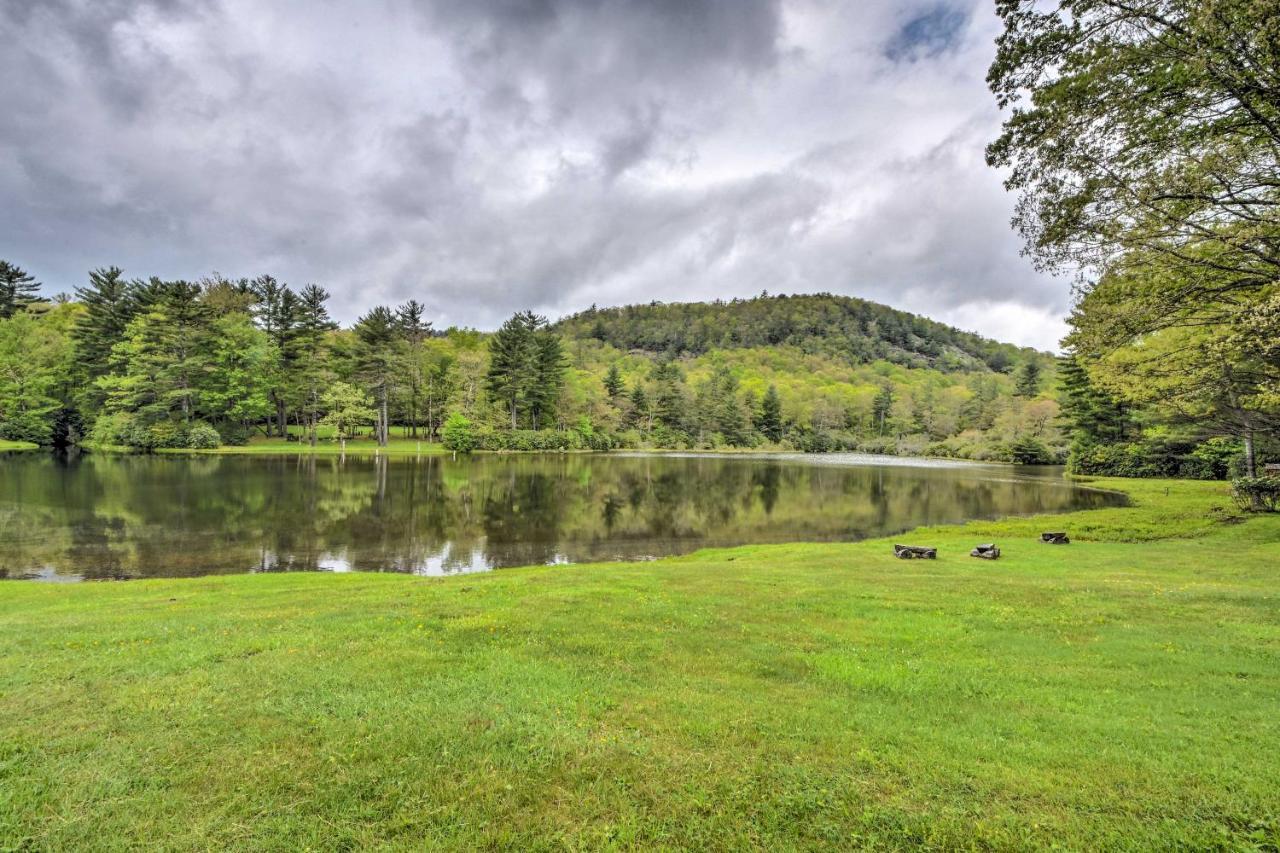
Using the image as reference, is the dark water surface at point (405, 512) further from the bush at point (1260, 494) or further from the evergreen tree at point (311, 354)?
the evergreen tree at point (311, 354)

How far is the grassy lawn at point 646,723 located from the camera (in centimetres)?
363

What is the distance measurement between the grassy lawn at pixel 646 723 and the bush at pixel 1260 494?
1782 cm

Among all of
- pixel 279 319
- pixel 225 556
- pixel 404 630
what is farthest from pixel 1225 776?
pixel 279 319

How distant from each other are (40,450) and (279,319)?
2526 centimetres

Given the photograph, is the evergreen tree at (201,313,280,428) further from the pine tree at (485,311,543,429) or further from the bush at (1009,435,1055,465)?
the bush at (1009,435,1055,465)

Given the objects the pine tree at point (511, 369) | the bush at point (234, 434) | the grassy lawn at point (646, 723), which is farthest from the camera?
the pine tree at point (511, 369)

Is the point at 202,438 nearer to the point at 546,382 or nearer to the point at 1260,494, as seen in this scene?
the point at 546,382

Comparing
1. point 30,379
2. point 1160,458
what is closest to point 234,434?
point 30,379

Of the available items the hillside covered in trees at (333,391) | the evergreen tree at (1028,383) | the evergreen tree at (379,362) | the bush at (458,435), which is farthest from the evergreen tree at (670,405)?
the evergreen tree at (1028,383)

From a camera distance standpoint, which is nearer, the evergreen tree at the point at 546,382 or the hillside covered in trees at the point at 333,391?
the hillside covered in trees at the point at 333,391

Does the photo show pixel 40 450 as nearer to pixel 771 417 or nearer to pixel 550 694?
pixel 550 694

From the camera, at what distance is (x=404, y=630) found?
7.79 meters

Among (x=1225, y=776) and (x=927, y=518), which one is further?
(x=927, y=518)

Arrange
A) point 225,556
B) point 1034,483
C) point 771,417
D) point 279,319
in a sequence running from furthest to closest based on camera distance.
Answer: point 771,417
point 279,319
point 1034,483
point 225,556
